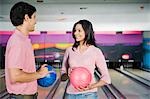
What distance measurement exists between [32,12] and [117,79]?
5.95m

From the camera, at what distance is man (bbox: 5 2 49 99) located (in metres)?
Result: 1.62

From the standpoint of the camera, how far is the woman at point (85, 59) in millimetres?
1913

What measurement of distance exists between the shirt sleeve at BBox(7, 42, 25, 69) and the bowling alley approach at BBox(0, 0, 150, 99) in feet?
0.53

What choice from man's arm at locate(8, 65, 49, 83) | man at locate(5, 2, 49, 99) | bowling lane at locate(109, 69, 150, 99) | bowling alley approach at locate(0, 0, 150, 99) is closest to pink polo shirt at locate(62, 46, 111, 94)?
bowling alley approach at locate(0, 0, 150, 99)

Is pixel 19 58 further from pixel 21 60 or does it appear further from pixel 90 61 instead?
pixel 90 61

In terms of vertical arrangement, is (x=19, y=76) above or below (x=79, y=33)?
below

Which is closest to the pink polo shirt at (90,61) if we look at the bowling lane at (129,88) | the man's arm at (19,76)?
the man's arm at (19,76)

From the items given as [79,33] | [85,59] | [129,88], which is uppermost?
[79,33]

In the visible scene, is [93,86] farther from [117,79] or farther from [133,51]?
[133,51]

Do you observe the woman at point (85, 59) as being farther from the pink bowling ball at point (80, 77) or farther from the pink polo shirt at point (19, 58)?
the pink polo shirt at point (19, 58)

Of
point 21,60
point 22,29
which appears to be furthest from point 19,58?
point 22,29

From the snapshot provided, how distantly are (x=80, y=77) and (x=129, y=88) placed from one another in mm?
4519

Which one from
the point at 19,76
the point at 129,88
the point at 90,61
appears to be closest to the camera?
the point at 19,76

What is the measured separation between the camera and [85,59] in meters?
1.94
